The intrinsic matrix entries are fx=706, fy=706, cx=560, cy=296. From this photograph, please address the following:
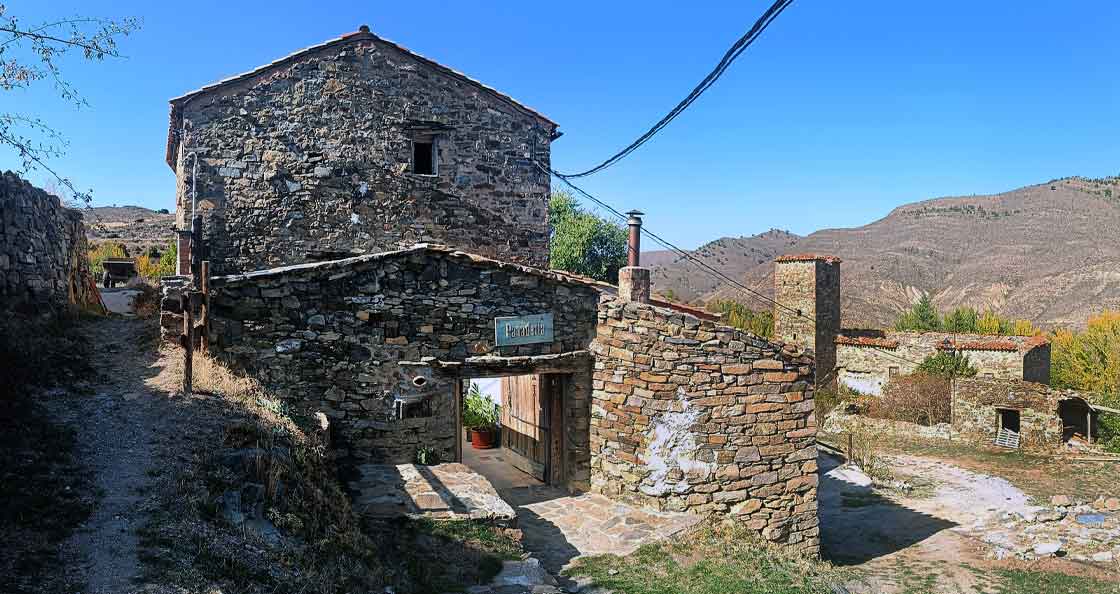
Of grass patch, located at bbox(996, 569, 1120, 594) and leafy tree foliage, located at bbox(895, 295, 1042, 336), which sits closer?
grass patch, located at bbox(996, 569, 1120, 594)

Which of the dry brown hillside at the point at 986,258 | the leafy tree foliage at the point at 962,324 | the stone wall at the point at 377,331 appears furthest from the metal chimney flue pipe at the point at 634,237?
the dry brown hillside at the point at 986,258

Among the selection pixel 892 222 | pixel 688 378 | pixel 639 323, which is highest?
pixel 892 222

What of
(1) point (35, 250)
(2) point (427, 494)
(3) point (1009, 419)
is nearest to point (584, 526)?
(2) point (427, 494)

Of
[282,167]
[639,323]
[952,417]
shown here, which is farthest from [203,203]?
[952,417]

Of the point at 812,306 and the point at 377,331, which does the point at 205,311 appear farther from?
the point at 812,306

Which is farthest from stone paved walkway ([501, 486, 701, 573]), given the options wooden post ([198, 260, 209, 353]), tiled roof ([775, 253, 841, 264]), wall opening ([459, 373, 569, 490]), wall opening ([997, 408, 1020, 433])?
tiled roof ([775, 253, 841, 264])

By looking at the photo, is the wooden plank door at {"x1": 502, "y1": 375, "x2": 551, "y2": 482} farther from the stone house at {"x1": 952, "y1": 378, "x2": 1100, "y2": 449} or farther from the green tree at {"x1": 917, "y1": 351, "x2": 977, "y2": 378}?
the green tree at {"x1": 917, "y1": 351, "x2": 977, "y2": 378}

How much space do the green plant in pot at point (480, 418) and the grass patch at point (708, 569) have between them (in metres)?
6.62

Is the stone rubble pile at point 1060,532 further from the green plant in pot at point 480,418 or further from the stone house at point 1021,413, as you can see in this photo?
the green plant in pot at point 480,418

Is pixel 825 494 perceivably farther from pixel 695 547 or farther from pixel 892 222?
pixel 892 222

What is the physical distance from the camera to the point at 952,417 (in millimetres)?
21422

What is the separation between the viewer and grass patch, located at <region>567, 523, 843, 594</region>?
287 inches

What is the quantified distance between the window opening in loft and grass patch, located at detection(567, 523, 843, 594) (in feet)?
25.9

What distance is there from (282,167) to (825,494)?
12.6m
